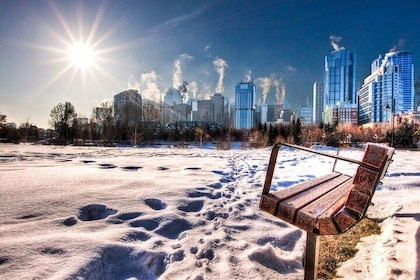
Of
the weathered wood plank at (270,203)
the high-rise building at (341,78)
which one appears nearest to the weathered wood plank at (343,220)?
the weathered wood plank at (270,203)

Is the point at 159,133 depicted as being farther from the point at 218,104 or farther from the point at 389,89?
the point at 389,89

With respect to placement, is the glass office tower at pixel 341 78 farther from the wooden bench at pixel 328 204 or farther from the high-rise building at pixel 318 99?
the wooden bench at pixel 328 204

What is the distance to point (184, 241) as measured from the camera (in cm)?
227

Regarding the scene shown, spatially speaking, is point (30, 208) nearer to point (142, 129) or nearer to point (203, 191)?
point (203, 191)

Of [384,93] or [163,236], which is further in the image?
[384,93]

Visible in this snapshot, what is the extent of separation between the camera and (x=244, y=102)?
11012 centimetres

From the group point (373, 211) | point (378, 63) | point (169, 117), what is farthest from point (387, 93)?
point (373, 211)

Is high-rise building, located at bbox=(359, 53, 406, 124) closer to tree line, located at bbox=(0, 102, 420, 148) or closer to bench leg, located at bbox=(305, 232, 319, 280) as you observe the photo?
tree line, located at bbox=(0, 102, 420, 148)

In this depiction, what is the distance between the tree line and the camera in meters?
27.3

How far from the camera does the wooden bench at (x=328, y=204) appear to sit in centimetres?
118

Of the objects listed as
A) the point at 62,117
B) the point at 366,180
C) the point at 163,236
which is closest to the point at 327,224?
the point at 366,180

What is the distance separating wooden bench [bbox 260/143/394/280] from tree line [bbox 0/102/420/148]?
21552mm

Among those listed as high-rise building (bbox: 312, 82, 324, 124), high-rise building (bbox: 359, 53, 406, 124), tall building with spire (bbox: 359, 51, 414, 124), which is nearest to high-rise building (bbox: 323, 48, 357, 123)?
high-rise building (bbox: 312, 82, 324, 124)

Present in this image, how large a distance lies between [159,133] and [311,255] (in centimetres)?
4570
